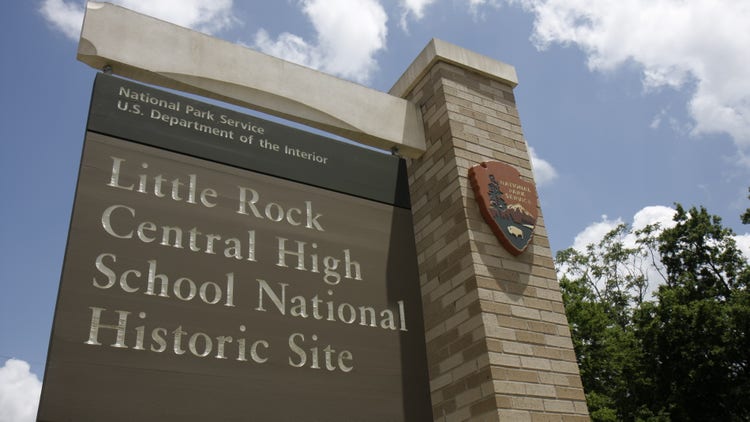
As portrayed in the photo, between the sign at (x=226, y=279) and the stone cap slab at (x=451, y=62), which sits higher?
the stone cap slab at (x=451, y=62)

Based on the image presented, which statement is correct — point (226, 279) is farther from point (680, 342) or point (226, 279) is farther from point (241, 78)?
point (680, 342)

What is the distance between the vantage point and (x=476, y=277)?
5.46 meters

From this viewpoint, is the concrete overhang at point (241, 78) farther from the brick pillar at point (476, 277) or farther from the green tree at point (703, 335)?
the green tree at point (703, 335)

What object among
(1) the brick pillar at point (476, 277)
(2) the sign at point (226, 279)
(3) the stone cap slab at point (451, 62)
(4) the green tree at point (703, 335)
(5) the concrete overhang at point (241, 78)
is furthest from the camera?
(4) the green tree at point (703, 335)

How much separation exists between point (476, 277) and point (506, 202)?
39.4 inches

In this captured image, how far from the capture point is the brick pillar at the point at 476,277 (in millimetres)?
5164

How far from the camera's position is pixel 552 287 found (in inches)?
234

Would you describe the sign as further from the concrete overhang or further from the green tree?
the green tree

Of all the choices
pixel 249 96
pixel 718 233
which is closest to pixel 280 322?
pixel 249 96

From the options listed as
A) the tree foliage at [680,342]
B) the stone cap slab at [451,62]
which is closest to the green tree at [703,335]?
the tree foliage at [680,342]

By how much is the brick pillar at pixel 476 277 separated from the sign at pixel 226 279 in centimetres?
28

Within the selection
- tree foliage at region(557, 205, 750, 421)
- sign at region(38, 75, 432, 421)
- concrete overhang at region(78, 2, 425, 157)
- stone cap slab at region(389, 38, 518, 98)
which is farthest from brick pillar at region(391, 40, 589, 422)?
tree foliage at region(557, 205, 750, 421)

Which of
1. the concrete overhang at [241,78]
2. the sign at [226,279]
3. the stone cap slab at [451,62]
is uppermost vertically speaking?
the stone cap slab at [451,62]

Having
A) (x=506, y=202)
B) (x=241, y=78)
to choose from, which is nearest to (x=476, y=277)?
(x=506, y=202)
